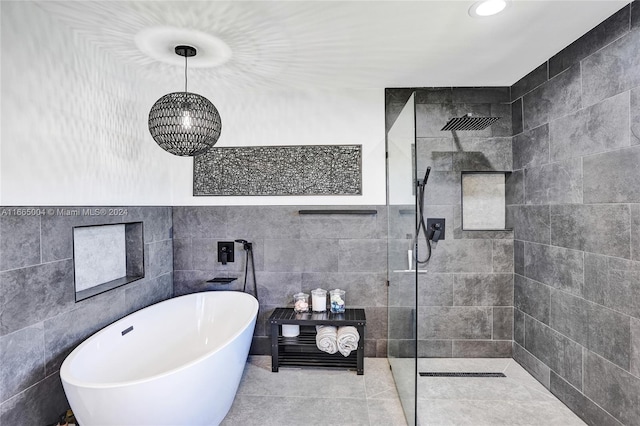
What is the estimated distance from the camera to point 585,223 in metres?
1.93

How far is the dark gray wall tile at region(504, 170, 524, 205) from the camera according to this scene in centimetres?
259

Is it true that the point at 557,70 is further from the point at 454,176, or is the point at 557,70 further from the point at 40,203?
the point at 40,203

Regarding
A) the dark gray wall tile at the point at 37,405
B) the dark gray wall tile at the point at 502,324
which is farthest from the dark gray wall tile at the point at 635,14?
the dark gray wall tile at the point at 37,405

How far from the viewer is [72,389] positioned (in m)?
1.34

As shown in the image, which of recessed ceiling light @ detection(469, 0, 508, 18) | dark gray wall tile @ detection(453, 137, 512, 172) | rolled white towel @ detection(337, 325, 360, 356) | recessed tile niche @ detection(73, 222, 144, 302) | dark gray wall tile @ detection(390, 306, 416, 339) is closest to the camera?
recessed ceiling light @ detection(469, 0, 508, 18)

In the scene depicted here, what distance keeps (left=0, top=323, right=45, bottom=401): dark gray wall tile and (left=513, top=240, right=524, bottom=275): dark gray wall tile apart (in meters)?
3.36

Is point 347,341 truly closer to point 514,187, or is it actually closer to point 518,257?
point 518,257

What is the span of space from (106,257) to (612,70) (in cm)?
353

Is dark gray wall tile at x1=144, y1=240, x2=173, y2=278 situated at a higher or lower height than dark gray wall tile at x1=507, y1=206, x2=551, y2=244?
lower

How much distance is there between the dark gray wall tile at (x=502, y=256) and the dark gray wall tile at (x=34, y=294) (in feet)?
10.4

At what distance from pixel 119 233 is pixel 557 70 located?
11.6ft

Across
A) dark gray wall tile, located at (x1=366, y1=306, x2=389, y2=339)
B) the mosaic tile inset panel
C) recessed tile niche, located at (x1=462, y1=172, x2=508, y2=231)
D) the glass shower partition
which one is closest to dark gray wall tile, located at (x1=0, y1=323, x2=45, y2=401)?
the mosaic tile inset panel

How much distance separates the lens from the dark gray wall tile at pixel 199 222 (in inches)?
111

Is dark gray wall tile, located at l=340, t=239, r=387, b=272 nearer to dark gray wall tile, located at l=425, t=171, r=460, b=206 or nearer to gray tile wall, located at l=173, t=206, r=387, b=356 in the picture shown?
gray tile wall, located at l=173, t=206, r=387, b=356
